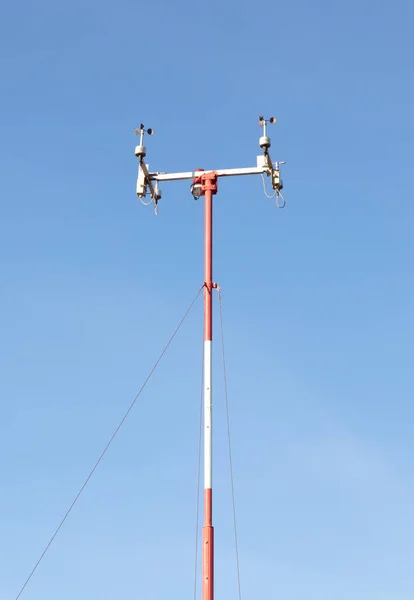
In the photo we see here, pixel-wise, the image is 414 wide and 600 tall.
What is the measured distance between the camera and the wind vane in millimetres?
24516

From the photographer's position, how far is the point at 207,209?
28.5 meters

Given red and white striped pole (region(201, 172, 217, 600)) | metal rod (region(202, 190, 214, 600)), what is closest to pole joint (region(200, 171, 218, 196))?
red and white striped pole (region(201, 172, 217, 600))

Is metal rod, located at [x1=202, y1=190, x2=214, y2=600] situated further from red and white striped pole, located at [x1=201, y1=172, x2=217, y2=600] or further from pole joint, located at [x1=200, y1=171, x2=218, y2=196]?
pole joint, located at [x1=200, y1=171, x2=218, y2=196]

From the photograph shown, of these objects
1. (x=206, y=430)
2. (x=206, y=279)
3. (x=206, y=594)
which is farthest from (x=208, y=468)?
(x=206, y=279)

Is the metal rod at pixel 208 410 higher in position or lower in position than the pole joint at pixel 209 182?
lower

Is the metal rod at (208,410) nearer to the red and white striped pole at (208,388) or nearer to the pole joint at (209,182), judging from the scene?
the red and white striped pole at (208,388)

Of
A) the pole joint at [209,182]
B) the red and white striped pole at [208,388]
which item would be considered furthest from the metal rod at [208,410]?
the pole joint at [209,182]

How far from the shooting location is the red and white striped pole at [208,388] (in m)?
24.0

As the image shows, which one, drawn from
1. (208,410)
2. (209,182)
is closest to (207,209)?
(209,182)

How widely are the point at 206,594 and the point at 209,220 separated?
33.4ft

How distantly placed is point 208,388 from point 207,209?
5.28 meters

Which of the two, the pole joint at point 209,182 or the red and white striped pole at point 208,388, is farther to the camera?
the pole joint at point 209,182

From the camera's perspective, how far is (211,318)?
27141 mm

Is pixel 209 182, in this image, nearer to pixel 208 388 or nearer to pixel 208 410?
pixel 208 388
